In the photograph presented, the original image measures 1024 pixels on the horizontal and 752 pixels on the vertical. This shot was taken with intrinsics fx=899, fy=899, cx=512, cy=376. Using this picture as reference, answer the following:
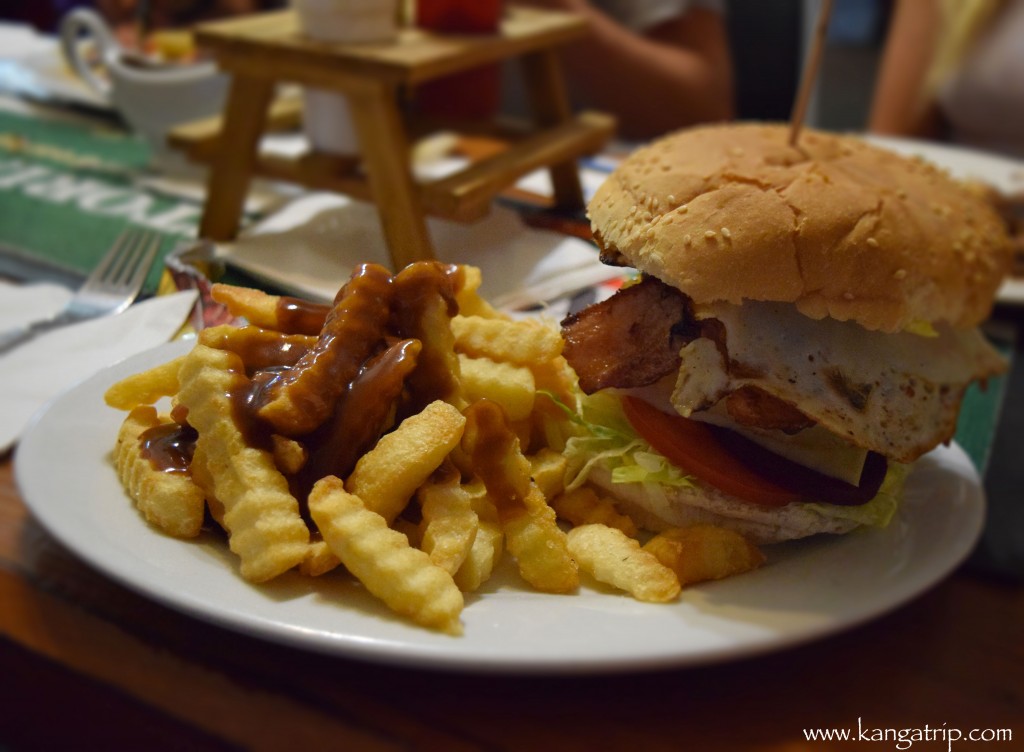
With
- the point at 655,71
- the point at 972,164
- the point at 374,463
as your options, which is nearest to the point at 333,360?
the point at 374,463

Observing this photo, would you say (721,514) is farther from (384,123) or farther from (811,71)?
(384,123)

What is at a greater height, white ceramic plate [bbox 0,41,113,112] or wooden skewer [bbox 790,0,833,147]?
wooden skewer [bbox 790,0,833,147]

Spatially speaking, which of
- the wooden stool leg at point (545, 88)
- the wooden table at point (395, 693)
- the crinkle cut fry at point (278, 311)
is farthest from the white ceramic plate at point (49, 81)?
the wooden table at point (395, 693)

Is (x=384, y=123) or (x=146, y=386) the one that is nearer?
(x=146, y=386)

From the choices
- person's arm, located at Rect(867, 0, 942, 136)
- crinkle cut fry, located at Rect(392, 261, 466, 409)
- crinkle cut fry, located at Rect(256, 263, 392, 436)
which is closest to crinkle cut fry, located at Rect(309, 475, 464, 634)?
crinkle cut fry, located at Rect(256, 263, 392, 436)

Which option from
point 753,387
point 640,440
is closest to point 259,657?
point 640,440

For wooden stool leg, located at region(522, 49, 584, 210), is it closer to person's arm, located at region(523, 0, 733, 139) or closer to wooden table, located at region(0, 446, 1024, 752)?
person's arm, located at region(523, 0, 733, 139)

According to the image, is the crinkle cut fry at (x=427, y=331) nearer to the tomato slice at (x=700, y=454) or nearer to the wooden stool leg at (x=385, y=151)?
the tomato slice at (x=700, y=454)
